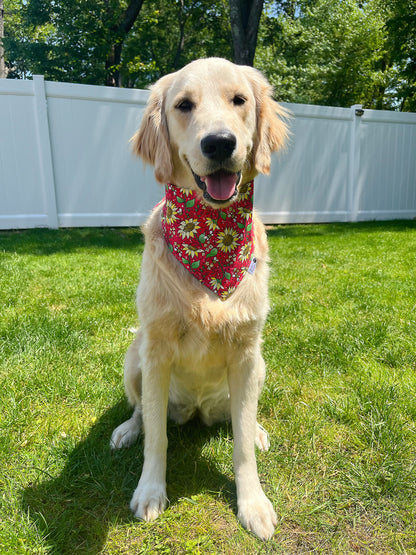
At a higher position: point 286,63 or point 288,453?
point 286,63

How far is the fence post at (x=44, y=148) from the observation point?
6.66 meters

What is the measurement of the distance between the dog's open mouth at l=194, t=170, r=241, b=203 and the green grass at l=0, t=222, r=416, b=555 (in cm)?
116

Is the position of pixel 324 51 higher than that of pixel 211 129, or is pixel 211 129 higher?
pixel 324 51

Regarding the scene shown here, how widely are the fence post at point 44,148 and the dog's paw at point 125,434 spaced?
5.89 metres

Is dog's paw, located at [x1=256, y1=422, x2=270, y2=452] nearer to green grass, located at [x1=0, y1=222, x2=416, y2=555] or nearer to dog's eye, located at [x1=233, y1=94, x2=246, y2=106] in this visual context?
green grass, located at [x1=0, y1=222, x2=416, y2=555]

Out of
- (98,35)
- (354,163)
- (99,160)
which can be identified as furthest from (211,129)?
(98,35)

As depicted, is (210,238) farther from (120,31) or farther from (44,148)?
(120,31)

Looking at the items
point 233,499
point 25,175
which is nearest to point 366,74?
point 25,175

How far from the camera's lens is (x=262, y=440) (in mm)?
1921

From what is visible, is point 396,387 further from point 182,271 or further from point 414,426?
point 182,271

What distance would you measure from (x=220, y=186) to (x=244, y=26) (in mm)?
8569

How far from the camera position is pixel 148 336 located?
1615 millimetres

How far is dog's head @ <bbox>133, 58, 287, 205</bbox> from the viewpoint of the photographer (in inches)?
59.8

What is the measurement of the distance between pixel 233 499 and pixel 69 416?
3.09ft
